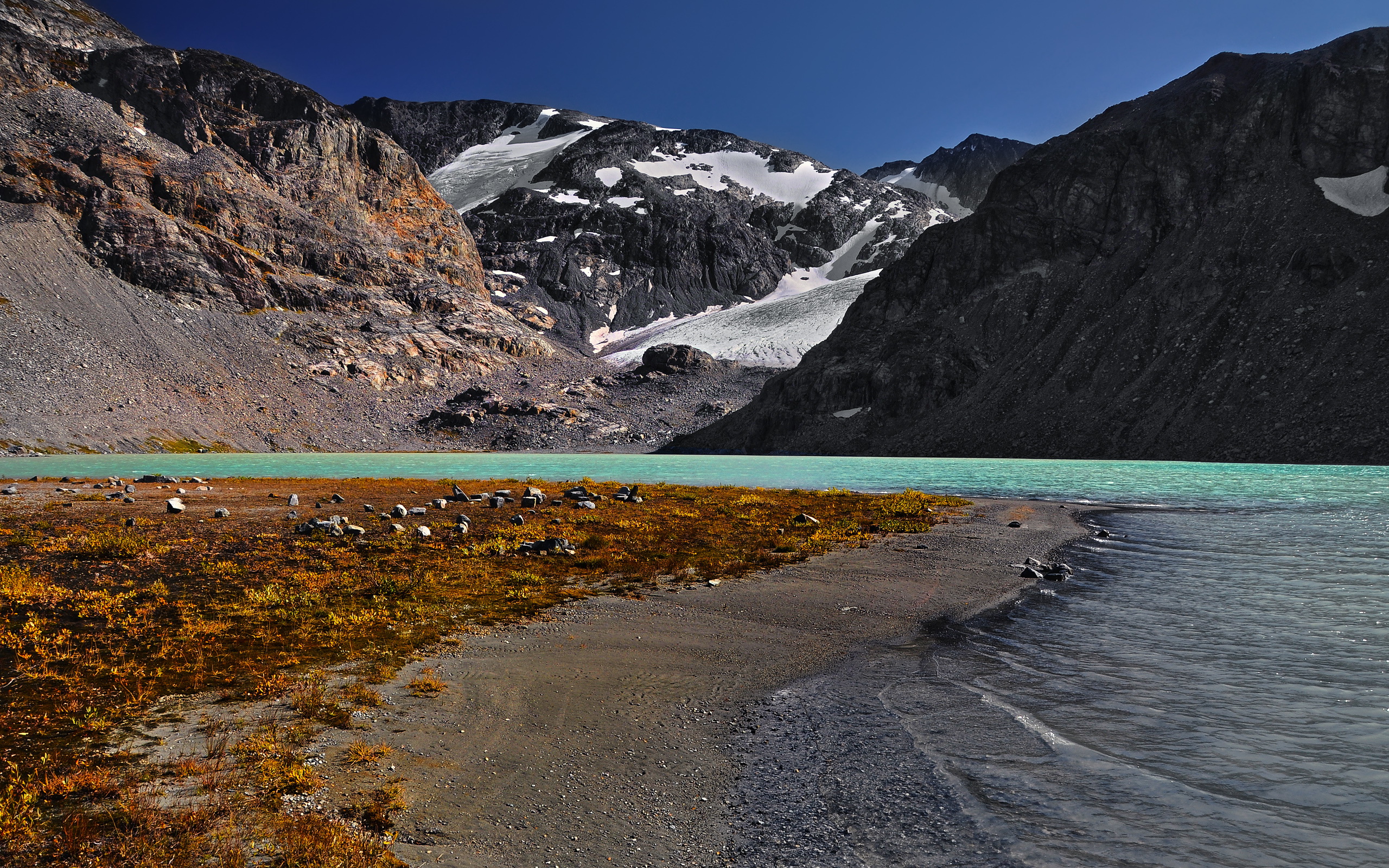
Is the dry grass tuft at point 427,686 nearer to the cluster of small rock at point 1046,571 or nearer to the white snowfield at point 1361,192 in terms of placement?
the cluster of small rock at point 1046,571

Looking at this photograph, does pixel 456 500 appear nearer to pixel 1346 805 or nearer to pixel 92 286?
pixel 1346 805

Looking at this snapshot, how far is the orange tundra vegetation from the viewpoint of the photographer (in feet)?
18.6

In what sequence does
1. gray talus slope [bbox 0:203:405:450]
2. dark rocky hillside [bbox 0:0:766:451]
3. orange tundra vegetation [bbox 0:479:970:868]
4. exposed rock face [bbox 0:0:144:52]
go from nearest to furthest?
orange tundra vegetation [bbox 0:479:970:868] < gray talus slope [bbox 0:203:405:450] < dark rocky hillside [bbox 0:0:766:451] < exposed rock face [bbox 0:0:144:52]

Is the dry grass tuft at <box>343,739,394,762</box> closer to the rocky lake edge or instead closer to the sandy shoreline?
the rocky lake edge

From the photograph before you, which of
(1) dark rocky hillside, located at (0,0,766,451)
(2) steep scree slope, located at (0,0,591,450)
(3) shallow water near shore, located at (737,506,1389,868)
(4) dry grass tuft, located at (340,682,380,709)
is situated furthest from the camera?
(2) steep scree slope, located at (0,0,591,450)

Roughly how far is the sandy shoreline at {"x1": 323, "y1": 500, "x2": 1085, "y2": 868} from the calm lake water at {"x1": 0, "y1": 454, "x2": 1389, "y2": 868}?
0.80 metres

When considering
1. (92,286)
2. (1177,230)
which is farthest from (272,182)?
(1177,230)

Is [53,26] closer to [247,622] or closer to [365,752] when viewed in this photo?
[247,622]

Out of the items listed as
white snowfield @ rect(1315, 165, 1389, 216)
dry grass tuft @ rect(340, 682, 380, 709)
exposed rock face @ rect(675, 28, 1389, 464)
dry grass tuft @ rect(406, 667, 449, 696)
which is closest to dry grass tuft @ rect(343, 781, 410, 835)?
dry grass tuft @ rect(340, 682, 380, 709)

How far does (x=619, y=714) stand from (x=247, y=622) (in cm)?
729

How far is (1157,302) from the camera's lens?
10712cm

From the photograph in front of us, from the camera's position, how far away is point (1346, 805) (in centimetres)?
699

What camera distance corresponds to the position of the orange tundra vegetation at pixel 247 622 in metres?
5.66

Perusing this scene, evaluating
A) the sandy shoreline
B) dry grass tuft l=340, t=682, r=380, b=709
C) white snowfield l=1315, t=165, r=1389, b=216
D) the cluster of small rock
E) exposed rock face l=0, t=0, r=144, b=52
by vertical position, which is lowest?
the sandy shoreline
